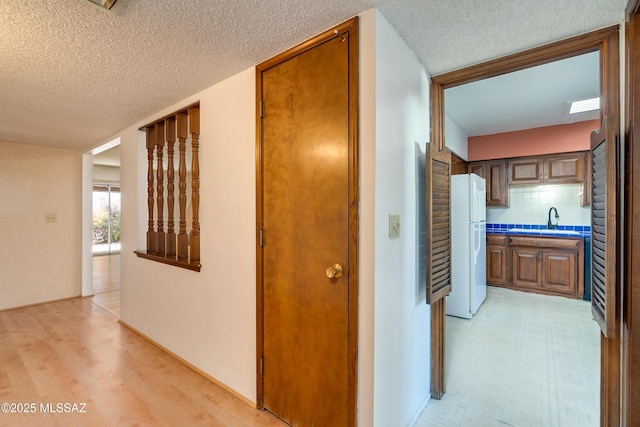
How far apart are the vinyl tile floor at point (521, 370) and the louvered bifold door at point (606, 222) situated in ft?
2.81

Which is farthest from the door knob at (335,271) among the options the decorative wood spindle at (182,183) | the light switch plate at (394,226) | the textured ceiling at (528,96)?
the textured ceiling at (528,96)

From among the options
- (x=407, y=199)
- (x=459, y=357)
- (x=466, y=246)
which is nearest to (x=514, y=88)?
(x=466, y=246)

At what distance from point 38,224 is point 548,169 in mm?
7299

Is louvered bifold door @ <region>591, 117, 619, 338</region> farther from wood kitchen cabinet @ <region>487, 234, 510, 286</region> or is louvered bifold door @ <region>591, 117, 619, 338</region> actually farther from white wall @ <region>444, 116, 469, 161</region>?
wood kitchen cabinet @ <region>487, 234, 510, 286</region>

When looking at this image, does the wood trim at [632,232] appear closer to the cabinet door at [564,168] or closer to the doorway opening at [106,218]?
the cabinet door at [564,168]

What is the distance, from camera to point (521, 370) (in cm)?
231

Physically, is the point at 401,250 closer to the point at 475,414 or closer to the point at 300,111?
the point at 300,111

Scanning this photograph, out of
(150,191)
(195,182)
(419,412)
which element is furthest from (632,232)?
(150,191)

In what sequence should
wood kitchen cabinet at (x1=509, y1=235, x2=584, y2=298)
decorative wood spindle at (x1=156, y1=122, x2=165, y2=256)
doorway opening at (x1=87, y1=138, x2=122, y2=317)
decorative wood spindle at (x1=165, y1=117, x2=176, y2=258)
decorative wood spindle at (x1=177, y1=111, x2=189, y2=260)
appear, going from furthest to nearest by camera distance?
doorway opening at (x1=87, y1=138, x2=122, y2=317) < wood kitchen cabinet at (x1=509, y1=235, x2=584, y2=298) < decorative wood spindle at (x1=156, y1=122, x2=165, y2=256) < decorative wood spindle at (x1=165, y1=117, x2=176, y2=258) < decorative wood spindle at (x1=177, y1=111, x2=189, y2=260)

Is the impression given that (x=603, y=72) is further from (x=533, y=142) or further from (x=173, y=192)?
(x=533, y=142)

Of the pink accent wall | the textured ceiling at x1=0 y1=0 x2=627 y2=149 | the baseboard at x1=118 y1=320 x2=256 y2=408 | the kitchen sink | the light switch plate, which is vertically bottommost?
the baseboard at x1=118 y1=320 x2=256 y2=408

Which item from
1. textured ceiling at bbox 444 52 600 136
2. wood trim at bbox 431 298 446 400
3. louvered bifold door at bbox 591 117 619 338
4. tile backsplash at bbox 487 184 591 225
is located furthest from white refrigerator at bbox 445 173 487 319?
louvered bifold door at bbox 591 117 619 338

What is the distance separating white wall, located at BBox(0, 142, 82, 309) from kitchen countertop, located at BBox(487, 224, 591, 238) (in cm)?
644

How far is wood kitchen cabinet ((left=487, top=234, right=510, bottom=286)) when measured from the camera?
447cm
